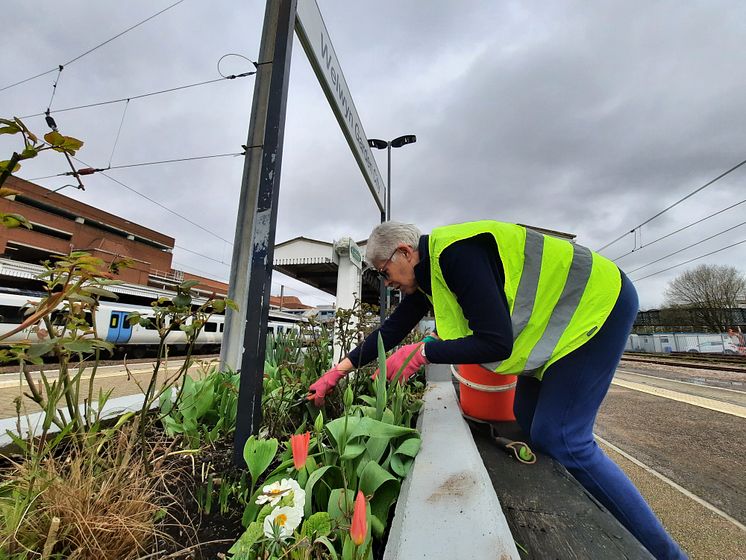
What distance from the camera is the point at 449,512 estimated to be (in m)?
0.67

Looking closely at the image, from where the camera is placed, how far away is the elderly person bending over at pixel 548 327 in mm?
1263

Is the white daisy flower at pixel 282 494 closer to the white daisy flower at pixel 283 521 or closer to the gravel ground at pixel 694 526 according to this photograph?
the white daisy flower at pixel 283 521

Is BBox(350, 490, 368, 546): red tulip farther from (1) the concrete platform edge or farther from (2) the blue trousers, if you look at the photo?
(2) the blue trousers

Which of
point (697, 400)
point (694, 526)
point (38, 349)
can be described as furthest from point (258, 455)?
point (697, 400)

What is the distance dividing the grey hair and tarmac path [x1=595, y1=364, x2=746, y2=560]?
6.61 feet

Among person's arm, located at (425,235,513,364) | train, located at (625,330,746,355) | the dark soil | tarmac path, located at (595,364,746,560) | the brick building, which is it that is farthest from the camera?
the brick building

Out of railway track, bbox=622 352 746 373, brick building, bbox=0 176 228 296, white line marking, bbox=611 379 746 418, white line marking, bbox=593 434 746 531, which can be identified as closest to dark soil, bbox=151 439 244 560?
white line marking, bbox=593 434 746 531

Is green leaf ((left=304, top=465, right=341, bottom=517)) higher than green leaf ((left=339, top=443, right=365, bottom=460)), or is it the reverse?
green leaf ((left=339, top=443, right=365, bottom=460))

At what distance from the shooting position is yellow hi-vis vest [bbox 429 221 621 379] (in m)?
1.35

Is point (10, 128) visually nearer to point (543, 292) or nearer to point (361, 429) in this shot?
point (361, 429)

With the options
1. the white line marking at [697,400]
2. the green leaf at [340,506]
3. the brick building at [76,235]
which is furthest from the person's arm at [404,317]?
the brick building at [76,235]

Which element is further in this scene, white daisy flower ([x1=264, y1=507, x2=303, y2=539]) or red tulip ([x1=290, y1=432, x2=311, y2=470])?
red tulip ([x1=290, y1=432, x2=311, y2=470])

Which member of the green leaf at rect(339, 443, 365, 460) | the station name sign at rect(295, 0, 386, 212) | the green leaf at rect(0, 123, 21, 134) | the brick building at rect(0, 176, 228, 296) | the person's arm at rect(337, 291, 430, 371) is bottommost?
the green leaf at rect(339, 443, 365, 460)

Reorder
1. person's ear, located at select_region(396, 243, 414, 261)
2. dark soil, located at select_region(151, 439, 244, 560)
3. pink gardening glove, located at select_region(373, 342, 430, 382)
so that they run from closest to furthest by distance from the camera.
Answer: dark soil, located at select_region(151, 439, 244, 560) < pink gardening glove, located at select_region(373, 342, 430, 382) < person's ear, located at select_region(396, 243, 414, 261)
